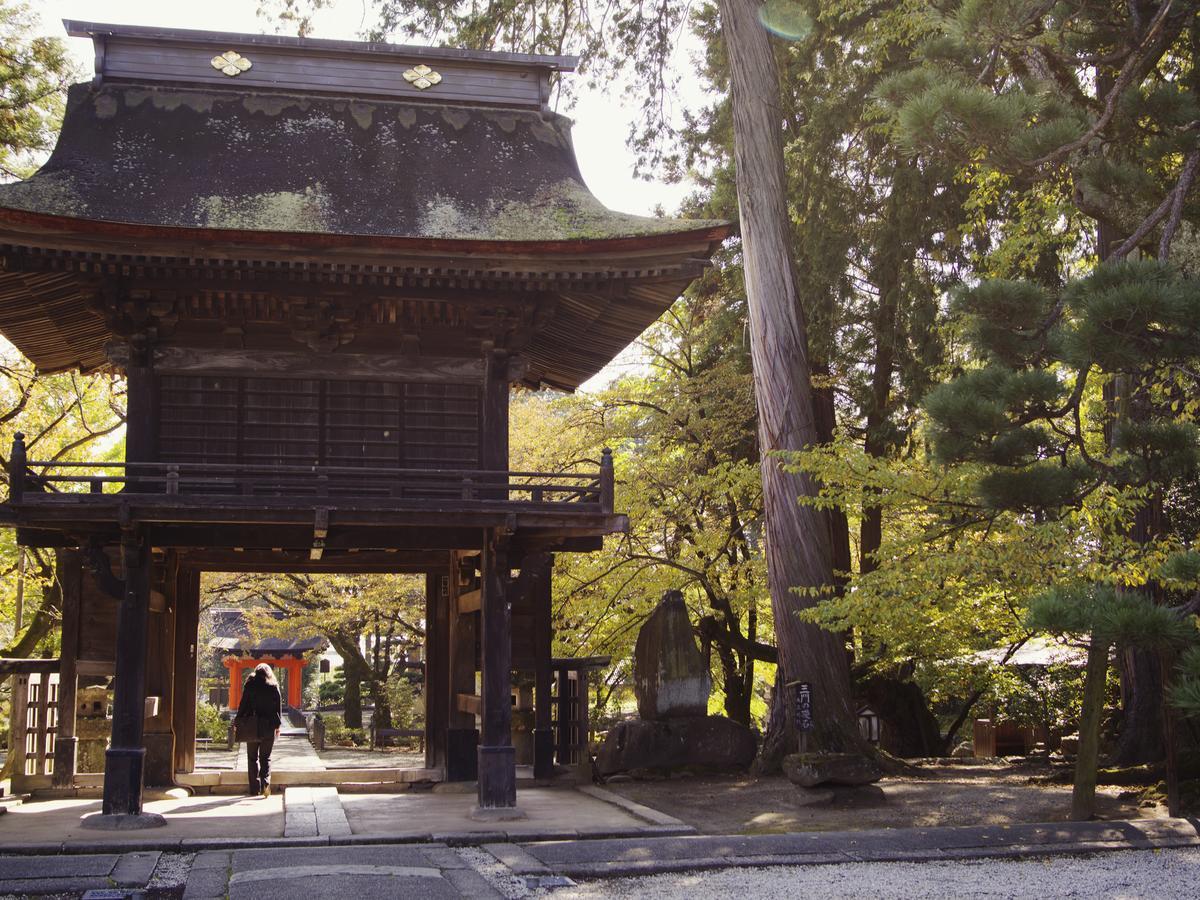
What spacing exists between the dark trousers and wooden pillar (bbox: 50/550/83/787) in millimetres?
2041

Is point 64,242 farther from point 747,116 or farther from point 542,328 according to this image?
point 747,116

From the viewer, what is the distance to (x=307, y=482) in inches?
444

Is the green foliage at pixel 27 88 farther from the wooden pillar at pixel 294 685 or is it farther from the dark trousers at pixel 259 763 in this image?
the wooden pillar at pixel 294 685

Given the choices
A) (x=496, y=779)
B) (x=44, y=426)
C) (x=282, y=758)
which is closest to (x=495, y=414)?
(x=496, y=779)

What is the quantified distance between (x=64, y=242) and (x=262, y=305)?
200 cm

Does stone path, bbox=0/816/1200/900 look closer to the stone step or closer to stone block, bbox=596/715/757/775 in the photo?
Result: the stone step

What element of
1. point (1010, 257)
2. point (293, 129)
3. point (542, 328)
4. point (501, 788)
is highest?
point (293, 129)

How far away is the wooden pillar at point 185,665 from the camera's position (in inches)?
611

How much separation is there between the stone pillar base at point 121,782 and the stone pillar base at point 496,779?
3.28 meters

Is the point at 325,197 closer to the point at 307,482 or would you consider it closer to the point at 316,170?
the point at 316,170

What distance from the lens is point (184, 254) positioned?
10.7 m

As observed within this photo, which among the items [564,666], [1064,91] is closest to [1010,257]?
[1064,91]

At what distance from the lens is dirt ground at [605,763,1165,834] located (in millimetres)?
11477

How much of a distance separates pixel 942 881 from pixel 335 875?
432cm
